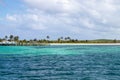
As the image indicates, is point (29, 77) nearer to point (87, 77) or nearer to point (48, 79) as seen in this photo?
point (48, 79)

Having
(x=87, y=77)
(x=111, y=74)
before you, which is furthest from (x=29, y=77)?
(x=111, y=74)

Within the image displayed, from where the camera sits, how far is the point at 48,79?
3531 cm

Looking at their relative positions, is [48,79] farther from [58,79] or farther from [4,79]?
[4,79]

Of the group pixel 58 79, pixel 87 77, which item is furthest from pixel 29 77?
pixel 87 77

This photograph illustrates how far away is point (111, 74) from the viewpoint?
1527 inches

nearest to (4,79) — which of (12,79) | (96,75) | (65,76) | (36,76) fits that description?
(12,79)

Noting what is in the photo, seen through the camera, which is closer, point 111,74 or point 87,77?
point 87,77

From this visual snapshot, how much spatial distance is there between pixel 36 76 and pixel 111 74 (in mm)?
8293

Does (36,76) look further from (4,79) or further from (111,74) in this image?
(111,74)

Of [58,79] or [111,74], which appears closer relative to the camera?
[58,79]

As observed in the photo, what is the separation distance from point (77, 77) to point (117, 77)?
4132 mm

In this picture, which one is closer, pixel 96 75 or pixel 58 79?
pixel 58 79

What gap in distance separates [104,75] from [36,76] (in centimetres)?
732

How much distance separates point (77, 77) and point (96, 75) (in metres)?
2.47
